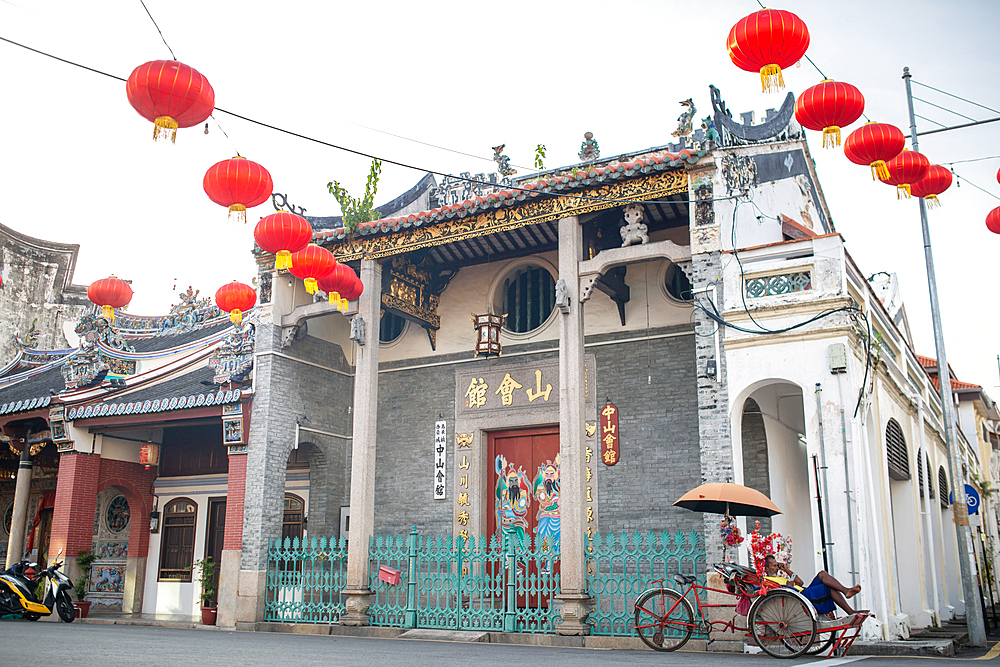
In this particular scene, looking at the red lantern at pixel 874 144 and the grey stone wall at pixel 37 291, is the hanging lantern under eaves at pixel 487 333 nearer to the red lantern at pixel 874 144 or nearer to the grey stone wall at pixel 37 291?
the red lantern at pixel 874 144

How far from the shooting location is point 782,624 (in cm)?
777

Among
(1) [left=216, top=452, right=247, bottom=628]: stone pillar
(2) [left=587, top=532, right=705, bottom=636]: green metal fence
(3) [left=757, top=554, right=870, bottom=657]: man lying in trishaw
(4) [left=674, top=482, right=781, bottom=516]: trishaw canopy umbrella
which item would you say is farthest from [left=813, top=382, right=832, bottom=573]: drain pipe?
(1) [left=216, top=452, right=247, bottom=628]: stone pillar

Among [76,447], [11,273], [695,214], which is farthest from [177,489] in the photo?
[695,214]

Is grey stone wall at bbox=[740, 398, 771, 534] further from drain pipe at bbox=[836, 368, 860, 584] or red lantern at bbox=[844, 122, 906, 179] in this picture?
red lantern at bbox=[844, 122, 906, 179]

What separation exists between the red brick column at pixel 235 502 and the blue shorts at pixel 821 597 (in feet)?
27.4

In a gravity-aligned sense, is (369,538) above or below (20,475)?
below

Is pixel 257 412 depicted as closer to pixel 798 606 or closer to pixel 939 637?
pixel 798 606

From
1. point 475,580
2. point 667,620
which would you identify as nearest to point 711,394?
point 667,620

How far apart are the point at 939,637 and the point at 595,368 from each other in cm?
562

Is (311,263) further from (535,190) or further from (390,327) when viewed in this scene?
(390,327)

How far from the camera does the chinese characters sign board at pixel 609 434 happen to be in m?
12.4

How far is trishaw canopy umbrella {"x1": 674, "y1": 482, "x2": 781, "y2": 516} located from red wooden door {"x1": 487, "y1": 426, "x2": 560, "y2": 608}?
4012mm

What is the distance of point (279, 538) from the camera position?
1271 centimetres

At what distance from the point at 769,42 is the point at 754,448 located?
5.63 meters
